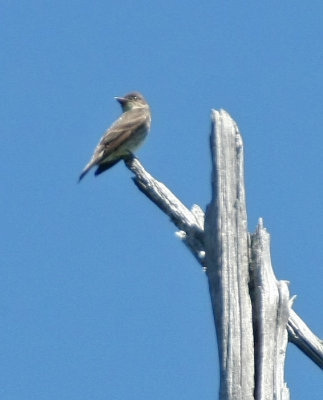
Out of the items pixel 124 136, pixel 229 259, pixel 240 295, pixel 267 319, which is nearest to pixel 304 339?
pixel 267 319

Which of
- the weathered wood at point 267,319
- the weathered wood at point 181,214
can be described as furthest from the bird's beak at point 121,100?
the weathered wood at point 267,319

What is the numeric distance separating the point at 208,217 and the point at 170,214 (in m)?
0.72

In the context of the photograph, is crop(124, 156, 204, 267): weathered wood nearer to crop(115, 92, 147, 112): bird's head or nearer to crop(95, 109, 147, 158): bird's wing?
crop(95, 109, 147, 158): bird's wing

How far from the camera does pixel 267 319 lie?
7.86m

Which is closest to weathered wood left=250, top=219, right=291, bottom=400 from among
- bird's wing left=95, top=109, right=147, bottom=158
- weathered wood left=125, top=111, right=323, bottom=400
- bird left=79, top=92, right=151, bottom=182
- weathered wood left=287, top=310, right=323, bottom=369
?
weathered wood left=125, top=111, right=323, bottom=400

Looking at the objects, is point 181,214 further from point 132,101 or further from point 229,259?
point 132,101

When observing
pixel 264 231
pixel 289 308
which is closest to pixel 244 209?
pixel 264 231

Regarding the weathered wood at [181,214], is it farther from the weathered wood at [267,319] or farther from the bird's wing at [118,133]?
the bird's wing at [118,133]

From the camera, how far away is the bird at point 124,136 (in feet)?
44.0

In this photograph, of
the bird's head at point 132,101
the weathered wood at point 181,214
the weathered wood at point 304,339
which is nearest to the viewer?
the weathered wood at point 304,339

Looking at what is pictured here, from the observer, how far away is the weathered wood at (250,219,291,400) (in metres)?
7.68

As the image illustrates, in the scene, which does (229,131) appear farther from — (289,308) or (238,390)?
(238,390)

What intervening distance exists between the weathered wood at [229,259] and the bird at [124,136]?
15.2ft

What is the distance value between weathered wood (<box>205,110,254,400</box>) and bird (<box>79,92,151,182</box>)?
463 cm
